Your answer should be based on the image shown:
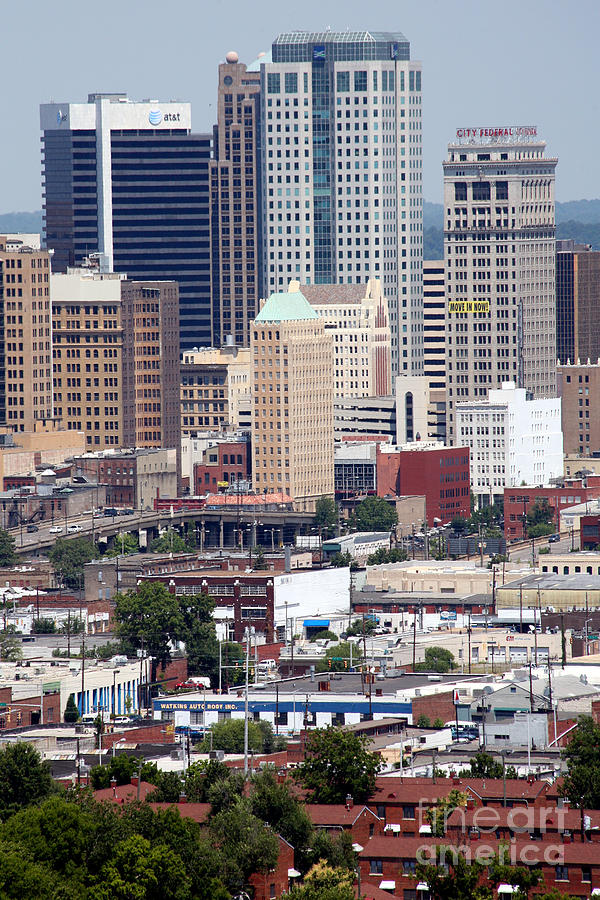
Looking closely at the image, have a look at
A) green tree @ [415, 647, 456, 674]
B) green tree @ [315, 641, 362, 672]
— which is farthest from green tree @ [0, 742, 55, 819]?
green tree @ [415, 647, 456, 674]

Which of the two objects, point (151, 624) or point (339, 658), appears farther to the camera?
point (151, 624)

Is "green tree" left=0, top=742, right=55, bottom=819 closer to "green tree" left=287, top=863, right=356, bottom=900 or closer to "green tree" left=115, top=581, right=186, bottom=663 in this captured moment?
"green tree" left=287, top=863, right=356, bottom=900

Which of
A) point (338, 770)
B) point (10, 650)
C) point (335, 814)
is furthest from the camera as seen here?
point (10, 650)

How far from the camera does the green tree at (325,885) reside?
317ft

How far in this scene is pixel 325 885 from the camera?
99062 mm

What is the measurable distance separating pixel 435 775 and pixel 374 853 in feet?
33.7

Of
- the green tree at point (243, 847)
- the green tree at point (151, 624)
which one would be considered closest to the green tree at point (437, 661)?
the green tree at point (151, 624)

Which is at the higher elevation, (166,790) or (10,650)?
(166,790)

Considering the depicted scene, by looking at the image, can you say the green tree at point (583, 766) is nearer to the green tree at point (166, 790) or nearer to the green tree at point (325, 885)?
the green tree at point (325, 885)

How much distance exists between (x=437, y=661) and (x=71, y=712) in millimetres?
34240

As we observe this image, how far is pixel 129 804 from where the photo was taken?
106 m

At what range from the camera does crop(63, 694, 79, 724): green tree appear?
155250mm

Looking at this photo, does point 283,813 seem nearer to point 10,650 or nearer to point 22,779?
point 22,779

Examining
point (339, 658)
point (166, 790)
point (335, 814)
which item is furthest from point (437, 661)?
point (166, 790)
